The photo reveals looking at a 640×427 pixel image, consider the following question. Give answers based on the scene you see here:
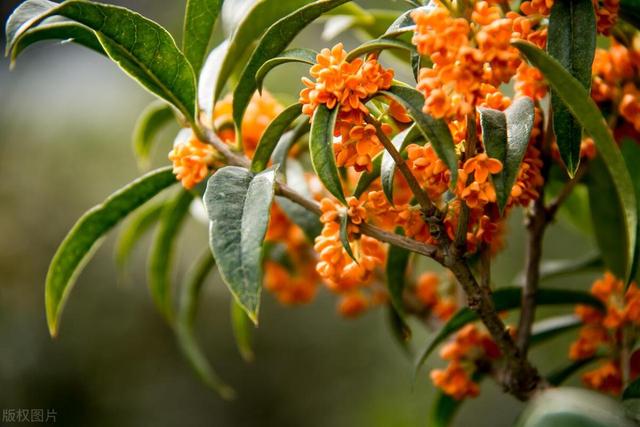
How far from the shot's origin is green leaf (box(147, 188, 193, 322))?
1024 millimetres

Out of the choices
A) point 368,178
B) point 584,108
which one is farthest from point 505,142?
point 368,178

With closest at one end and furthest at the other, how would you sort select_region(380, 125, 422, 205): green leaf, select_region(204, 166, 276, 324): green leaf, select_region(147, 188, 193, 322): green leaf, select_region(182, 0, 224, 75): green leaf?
select_region(204, 166, 276, 324): green leaf
select_region(380, 125, 422, 205): green leaf
select_region(182, 0, 224, 75): green leaf
select_region(147, 188, 193, 322): green leaf

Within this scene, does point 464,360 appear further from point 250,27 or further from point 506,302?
point 250,27

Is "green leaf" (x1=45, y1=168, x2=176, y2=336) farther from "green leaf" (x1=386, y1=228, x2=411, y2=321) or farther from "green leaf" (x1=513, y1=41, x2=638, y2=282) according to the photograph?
"green leaf" (x1=513, y1=41, x2=638, y2=282)

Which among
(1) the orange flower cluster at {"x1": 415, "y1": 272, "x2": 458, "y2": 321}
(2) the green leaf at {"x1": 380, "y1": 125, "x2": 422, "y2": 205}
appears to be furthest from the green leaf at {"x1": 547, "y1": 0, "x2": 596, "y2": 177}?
(1) the orange flower cluster at {"x1": 415, "y1": 272, "x2": 458, "y2": 321}

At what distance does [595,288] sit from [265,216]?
22.0 inches

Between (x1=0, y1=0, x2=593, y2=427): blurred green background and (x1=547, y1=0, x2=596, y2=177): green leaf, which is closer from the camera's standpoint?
(x1=547, y1=0, x2=596, y2=177): green leaf

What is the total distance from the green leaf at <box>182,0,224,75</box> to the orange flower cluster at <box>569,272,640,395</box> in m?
0.62

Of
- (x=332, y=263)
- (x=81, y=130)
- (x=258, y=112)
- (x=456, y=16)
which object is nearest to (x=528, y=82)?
(x=456, y=16)

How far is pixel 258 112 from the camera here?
1016mm

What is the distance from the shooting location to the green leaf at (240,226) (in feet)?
1.75

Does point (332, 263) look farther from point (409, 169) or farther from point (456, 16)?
point (456, 16)

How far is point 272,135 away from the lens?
70 centimetres

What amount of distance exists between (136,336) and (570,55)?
2122 mm
